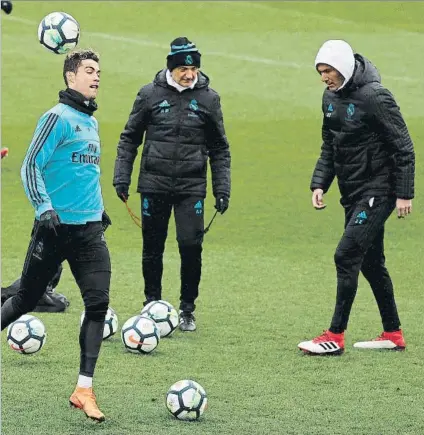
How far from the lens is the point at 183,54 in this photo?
10.4 m

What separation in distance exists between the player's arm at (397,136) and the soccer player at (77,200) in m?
2.36

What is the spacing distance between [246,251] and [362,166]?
4.95 metres

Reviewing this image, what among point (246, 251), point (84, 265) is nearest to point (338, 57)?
point (84, 265)

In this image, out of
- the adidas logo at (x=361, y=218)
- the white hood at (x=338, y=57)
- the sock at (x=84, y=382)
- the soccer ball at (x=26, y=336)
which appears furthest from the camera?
the adidas logo at (x=361, y=218)

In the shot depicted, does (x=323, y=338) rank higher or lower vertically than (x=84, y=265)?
lower

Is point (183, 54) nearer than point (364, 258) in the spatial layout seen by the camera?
No

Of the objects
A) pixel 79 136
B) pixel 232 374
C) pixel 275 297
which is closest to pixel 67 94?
pixel 79 136

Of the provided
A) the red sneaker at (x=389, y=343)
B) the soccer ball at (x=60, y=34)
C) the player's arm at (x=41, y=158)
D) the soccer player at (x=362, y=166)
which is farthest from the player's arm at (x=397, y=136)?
the player's arm at (x=41, y=158)

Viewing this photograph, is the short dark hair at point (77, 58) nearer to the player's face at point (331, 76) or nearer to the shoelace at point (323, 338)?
the player's face at point (331, 76)

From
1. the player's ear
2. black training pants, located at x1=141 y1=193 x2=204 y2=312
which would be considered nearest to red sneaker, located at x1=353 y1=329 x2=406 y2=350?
black training pants, located at x1=141 y1=193 x2=204 y2=312

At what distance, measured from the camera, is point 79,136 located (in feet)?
26.6

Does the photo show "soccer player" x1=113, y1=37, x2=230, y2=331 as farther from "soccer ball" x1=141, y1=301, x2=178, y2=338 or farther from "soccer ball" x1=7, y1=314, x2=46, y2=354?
"soccer ball" x1=7, y1=314, x2=46, y2=354

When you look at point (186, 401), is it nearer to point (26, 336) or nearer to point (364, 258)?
point (26, 336)

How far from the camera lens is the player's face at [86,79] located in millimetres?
8141
